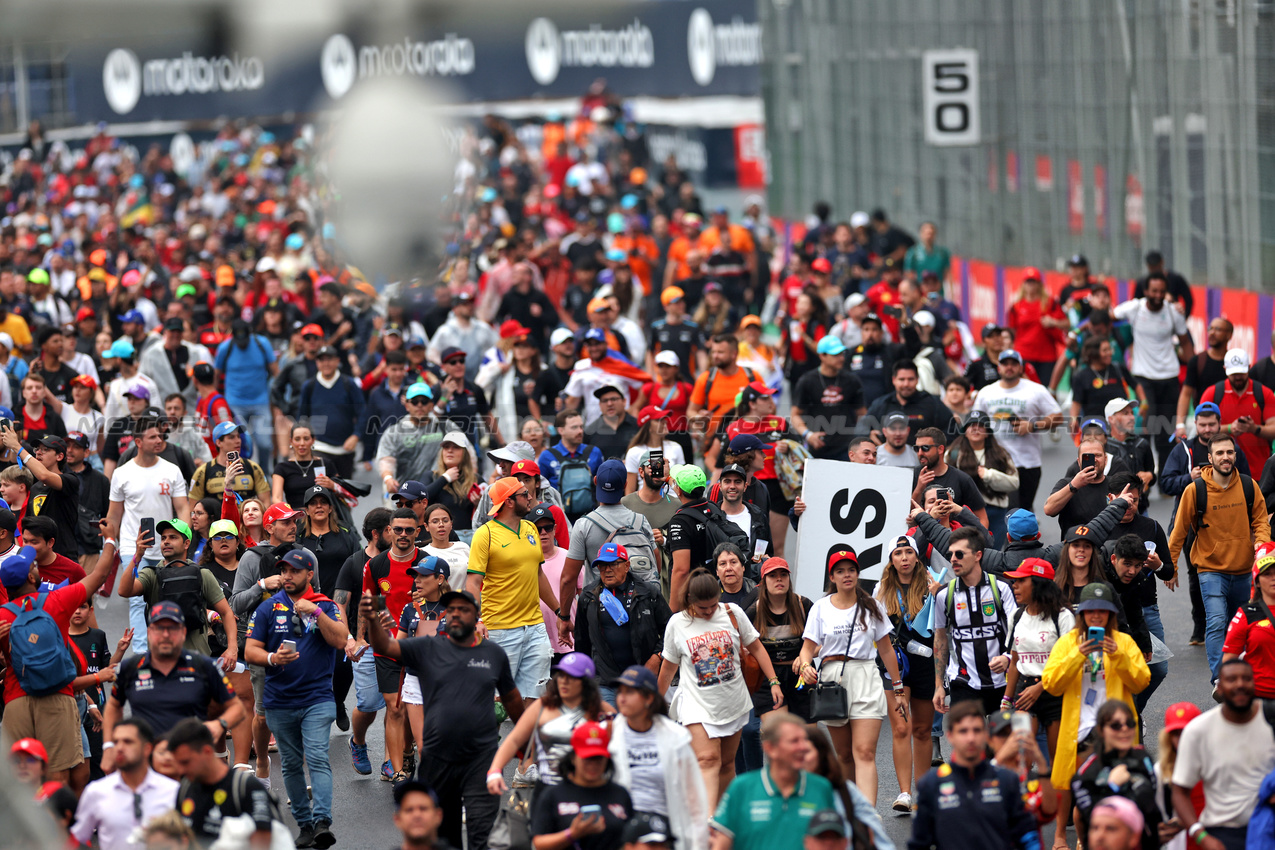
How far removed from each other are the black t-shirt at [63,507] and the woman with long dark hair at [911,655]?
6.18m

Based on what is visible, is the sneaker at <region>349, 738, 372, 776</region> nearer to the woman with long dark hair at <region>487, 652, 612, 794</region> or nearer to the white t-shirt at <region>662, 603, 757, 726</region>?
the white t-shirt at <region>662, 603, 757, 726</region>

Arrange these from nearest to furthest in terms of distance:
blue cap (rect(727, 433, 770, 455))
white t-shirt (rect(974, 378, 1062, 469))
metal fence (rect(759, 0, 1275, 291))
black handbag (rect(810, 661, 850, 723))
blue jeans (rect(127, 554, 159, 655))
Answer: black handbag (rect(810, 661, 850, 723)) → blue jeans (rect(127, 554, 159, 655)) → blue cap (rect(727, 433, 770, 455)) → white t-shirt (rect(974, 378, 1062, 469)) → metal fence (rect(759, 0, 1275, 291))

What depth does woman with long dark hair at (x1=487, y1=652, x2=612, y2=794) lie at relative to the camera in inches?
317

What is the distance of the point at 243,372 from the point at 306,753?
787 cm

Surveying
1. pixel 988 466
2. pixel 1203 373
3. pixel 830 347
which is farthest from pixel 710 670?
pixel 1203 373

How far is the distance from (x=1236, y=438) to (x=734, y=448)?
162 inches

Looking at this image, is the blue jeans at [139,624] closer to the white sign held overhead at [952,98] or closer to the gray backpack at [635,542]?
the gray backpack at [635,542]

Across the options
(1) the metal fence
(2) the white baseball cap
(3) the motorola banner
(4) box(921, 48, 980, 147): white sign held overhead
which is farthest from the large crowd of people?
(4) box(921, 48, 980, 147): white sign held overhead

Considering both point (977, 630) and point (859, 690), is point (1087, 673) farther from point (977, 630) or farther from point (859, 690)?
point (859, 690)

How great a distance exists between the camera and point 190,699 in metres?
8.76

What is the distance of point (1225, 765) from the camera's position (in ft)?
25.9

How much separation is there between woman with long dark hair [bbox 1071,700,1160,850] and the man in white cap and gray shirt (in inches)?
176

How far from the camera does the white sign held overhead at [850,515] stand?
1185cm

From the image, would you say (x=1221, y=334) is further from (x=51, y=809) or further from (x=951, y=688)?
A: (x=51, y=809)
